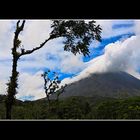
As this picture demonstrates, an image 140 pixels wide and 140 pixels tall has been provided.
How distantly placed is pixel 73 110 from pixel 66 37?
189 centimetres

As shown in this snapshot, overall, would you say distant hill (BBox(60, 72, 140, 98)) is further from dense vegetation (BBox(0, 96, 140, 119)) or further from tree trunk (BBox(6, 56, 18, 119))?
tree trunk (BBox(6, 56, 18, 119))

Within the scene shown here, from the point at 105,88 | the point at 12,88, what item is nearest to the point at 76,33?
the point at 12,88

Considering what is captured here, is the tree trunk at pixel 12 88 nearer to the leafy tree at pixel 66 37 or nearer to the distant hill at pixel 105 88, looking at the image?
the leafy tree at pixel 66 37

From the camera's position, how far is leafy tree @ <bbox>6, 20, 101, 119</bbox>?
28.6 ft

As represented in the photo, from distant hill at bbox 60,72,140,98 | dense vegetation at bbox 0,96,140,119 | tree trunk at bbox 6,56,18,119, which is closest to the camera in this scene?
tree trunk at bbox 6,56,18,119

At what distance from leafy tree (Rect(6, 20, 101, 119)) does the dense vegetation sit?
17.9 inches

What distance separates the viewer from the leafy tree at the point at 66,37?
8.71 meters

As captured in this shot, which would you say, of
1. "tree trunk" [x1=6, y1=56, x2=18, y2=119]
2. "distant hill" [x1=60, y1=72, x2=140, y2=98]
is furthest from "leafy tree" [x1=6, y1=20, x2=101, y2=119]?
"distant hill" [x1=60, y1=72, x2=140, y2=98]

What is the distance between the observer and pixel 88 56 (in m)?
8.65

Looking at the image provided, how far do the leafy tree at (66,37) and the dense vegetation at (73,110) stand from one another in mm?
454
